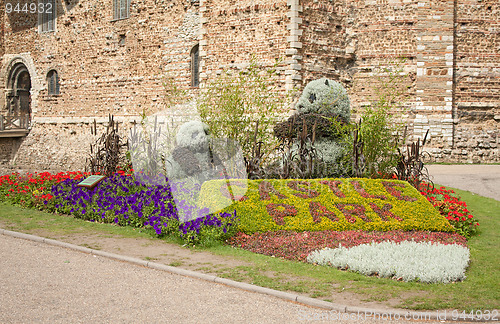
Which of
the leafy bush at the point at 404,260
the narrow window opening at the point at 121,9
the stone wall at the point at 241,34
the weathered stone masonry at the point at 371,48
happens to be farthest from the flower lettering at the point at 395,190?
the narrow window opening at the point at 121,9

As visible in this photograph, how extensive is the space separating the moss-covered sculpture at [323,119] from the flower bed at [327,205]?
1.02 m

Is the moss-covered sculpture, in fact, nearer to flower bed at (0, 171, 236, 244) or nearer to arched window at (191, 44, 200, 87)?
flower bed at (0, 171, 236, 244)

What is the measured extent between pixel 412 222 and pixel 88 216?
18.9 feet

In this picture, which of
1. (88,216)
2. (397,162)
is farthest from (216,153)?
(397,162)

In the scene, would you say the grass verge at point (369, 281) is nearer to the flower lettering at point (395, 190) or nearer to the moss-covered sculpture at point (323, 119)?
the flower lettering at point (395, 190)

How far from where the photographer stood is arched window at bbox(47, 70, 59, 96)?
23.8m

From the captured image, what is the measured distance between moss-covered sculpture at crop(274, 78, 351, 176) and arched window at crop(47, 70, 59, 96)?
1694 centimetres

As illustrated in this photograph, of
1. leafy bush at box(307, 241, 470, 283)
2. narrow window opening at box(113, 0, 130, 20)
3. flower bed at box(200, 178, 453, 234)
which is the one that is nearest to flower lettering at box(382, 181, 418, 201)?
flower bed at box(200, 178, 453, 234)

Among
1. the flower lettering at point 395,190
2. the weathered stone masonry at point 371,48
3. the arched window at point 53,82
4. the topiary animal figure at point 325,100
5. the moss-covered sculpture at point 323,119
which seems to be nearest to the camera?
the flower lettering at point 395,190

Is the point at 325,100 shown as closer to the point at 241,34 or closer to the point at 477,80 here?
the point at 241,34

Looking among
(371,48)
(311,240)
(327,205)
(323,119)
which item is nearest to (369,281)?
(311,240)

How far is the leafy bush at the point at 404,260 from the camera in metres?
5.68

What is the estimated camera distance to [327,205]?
326 inches

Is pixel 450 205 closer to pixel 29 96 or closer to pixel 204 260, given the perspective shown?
pixel 204 260
